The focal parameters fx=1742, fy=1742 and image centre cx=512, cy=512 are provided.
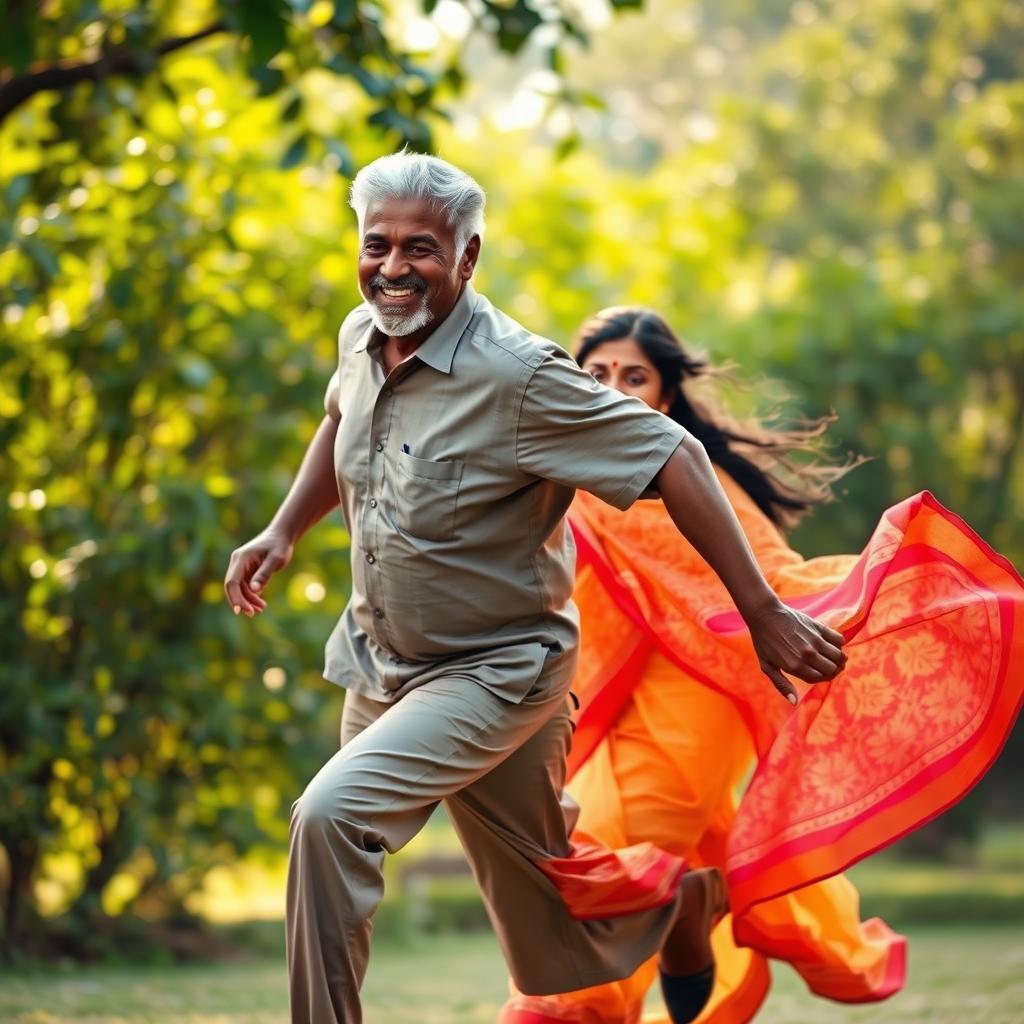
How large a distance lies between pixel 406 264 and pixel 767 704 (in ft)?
5.70

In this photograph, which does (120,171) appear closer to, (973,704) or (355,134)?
(355,134)

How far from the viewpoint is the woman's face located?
4941 millimetres

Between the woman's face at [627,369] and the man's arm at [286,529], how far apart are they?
970mm

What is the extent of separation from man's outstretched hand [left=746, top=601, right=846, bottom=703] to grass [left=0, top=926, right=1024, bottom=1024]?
2.57 meters

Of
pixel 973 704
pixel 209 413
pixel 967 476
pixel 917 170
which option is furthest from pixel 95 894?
pixel 917 170

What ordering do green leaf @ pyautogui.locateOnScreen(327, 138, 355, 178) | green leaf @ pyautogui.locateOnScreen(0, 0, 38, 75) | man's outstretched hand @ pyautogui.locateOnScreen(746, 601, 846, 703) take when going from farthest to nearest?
green leaf @ pyautogui.locateOnScreen(327, 138, 355, 178) < green leaf @ pyautogui.locateOnScreen(0, 0, 38, 75) < man's outstretched hand @ pyautogui.locateOnScreen(746, 601, 846, 703)

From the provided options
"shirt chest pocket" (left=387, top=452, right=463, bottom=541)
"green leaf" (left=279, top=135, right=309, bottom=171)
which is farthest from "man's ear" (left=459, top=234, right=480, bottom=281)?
"green leaf" (left=279, top=135, right=309, bottom=171)

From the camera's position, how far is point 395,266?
3562 mm

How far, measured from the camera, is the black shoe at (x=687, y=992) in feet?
15.6

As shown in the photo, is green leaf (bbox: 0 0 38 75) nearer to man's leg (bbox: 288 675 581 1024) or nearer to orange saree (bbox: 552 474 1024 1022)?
orange saree (bbox: 552 474 1024 1022)

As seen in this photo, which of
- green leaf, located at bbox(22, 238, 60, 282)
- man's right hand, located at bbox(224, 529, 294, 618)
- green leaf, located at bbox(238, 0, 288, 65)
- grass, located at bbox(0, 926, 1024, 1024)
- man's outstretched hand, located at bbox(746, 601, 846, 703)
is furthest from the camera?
green leaf, located at bbox(22, 238, 60, 282)

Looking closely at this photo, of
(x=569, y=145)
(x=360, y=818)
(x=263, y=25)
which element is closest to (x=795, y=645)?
(x=360, y=818)

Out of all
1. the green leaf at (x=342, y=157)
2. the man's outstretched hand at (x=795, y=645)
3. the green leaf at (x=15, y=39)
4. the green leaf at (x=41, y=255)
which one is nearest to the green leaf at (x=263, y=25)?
the green leaf at (x=342, y=157)

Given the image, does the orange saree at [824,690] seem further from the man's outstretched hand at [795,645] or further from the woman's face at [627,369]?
the man's outstretched hand at [795,645]
